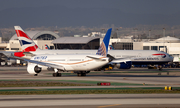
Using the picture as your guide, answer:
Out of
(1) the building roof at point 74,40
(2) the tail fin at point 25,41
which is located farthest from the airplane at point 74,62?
(1) the building roof at point 74,40

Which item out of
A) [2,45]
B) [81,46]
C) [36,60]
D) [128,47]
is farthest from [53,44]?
[36,60]

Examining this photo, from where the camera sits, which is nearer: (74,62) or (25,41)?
(74,62)

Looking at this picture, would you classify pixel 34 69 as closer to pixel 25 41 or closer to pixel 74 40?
pixel 25 41

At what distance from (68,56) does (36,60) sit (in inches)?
300

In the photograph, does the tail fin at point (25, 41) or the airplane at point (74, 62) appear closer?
the airplane at point (74, 62)

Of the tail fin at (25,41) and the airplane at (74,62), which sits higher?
the tail fin at (25,41)

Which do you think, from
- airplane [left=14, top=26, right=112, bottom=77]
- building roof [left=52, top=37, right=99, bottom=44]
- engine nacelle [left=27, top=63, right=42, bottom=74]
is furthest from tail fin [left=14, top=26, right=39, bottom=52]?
building roof [left=52, top=37, right=99, bottom=44]

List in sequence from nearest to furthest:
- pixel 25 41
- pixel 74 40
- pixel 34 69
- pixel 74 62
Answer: pixel 74 62 < pixel 34 69 < pixel 25 41 < pixel 74 40

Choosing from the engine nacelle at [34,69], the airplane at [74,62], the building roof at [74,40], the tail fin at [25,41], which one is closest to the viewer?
the airplane at [74,62]

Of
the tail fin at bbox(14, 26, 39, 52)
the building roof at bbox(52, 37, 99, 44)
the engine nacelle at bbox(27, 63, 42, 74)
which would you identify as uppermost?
the building roof at bbox(52, 37, 99, 44)

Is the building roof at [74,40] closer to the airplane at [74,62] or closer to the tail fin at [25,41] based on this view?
the tail fin at [25,41]

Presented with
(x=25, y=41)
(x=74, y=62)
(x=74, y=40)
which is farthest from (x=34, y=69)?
(x=74, y=40)

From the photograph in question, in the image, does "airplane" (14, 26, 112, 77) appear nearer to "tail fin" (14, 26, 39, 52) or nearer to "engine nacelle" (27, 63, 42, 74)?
"engine nacelle" (27, 63, 42, 74)

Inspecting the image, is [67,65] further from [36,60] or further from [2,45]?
[2,45]
